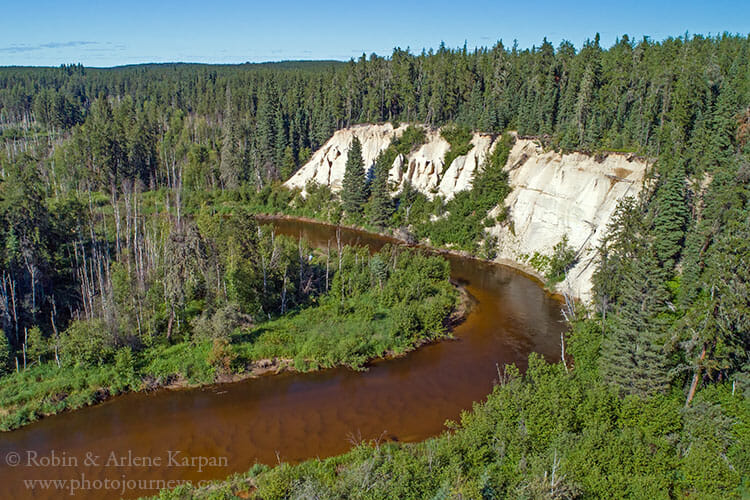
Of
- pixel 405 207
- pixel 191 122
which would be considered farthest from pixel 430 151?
pixel 191 122

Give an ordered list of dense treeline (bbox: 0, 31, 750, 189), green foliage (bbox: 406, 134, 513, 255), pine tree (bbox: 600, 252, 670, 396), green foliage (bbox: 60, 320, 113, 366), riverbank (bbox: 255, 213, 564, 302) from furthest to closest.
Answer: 1. green foliage (bbox: 406, 134, 513, 255)
2. dense treeline (bbox: 0, 31, 750, 189)
3. riverbank (bbox: 255, 213, 564, 302)
4. green foliage (bbox: 60, 320, 113, 366)
5. pine tree (bbox: 600, 252, 670, 396)

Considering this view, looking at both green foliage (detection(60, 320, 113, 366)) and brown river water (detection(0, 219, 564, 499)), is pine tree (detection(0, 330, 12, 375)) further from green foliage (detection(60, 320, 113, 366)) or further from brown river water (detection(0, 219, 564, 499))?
brown river water (detection(0, 219, 564, 499))

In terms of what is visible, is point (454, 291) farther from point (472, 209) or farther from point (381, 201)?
point (381, 201)

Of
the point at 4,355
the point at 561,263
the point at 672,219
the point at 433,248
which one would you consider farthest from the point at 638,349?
the point at 433,248

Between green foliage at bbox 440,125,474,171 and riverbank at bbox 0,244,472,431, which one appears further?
green foliage at bbox 440,125,474,171

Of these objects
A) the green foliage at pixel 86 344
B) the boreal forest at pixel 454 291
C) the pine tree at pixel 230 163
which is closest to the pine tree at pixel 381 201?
the boreal forest at pixel 454 291

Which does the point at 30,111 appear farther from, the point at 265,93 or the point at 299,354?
the point at 299,354

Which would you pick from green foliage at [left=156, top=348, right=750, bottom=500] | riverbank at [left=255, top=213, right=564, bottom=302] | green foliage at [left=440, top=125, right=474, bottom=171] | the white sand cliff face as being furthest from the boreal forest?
the white sand cliff face

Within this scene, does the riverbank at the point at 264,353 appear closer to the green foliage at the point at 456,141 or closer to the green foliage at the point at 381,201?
the green foliage at the point at 381,201
